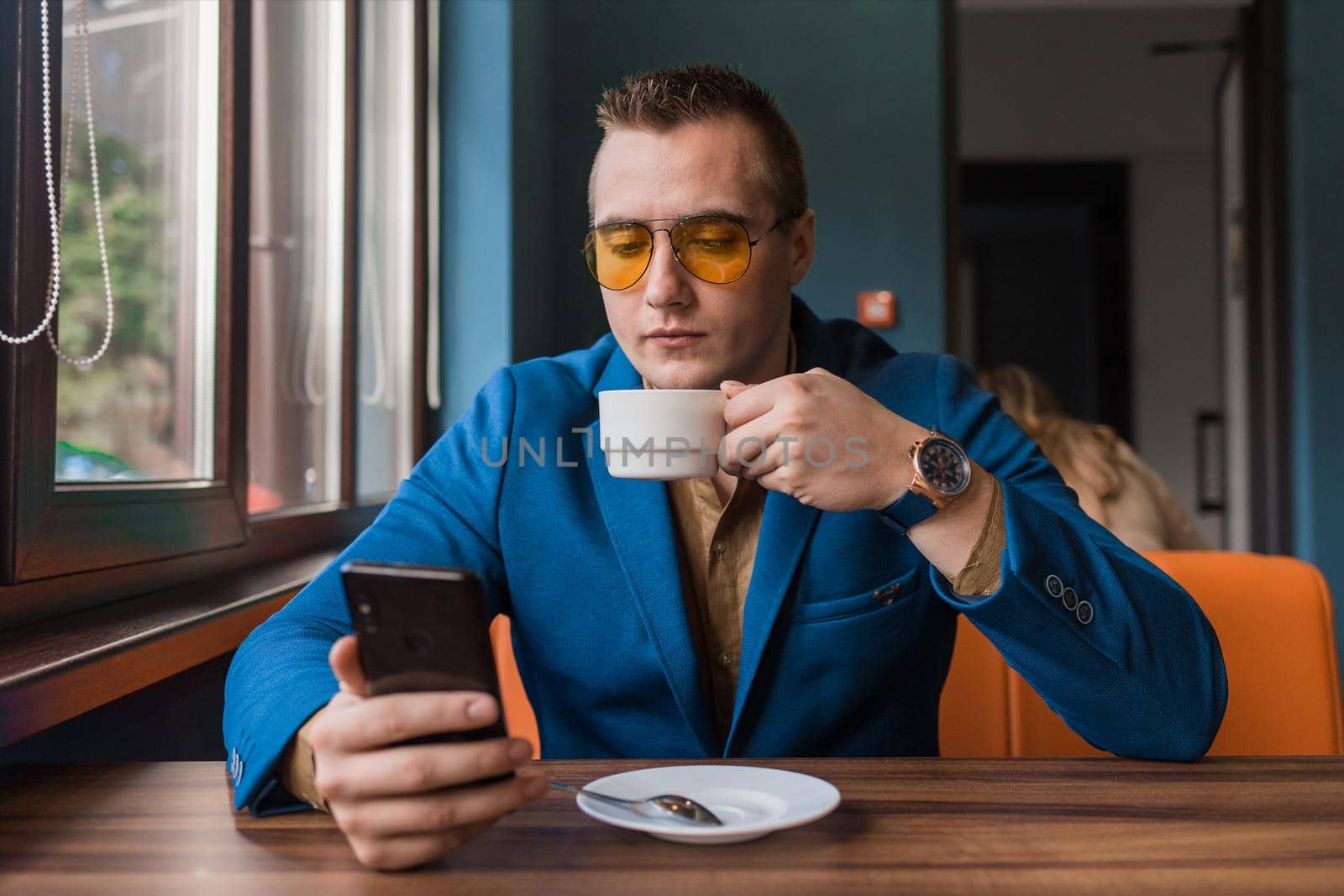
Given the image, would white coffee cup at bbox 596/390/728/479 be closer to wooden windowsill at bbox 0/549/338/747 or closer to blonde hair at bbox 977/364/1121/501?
wooden windowsill at bbox 0/549/338/747

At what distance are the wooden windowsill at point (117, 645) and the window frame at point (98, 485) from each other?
0.04 meters

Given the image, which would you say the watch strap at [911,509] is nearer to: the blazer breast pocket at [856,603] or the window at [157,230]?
the blazer breast pocket at [856,603]

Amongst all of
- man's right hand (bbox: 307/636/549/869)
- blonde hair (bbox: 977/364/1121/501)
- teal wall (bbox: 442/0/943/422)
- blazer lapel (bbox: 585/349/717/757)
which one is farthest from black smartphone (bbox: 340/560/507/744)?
teal wall (bbox: 442/0/943/422)

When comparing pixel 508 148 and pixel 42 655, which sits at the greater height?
pixel 508 148

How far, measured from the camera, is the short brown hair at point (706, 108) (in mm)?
1312

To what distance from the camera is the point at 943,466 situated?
1005 millimetres

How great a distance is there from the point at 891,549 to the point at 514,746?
27.7 inches

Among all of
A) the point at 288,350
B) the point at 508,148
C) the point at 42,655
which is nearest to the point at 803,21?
the point at 508,148

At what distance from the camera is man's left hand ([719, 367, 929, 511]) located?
0.99 meters

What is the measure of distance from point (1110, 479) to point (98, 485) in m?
2.22

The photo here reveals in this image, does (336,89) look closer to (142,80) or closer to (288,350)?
(288,350)

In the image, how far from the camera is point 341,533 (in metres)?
2.41

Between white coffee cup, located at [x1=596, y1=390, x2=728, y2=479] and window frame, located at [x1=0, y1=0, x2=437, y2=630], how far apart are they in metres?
0.64

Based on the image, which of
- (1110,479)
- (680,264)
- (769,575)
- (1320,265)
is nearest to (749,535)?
(769,575)
